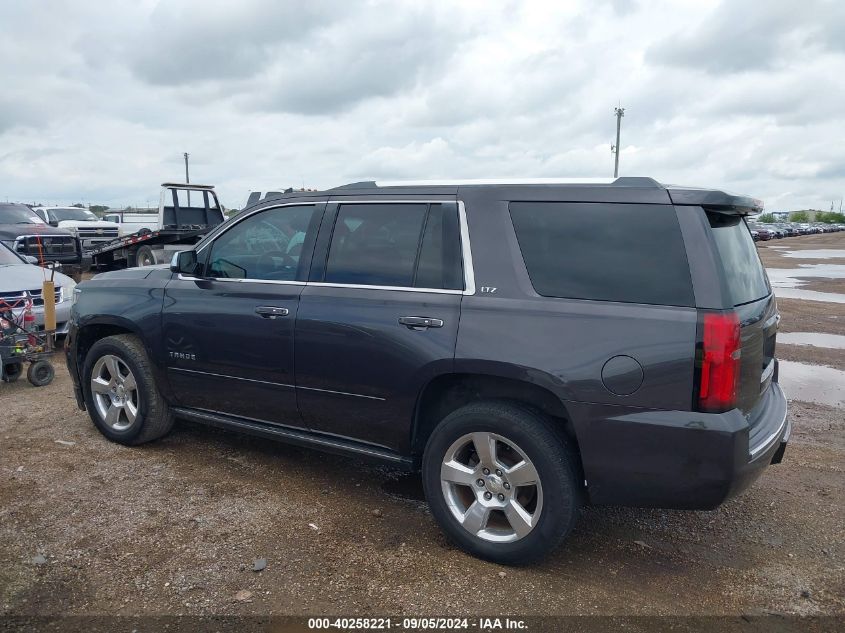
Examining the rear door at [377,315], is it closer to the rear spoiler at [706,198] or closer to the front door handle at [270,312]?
the front door handle at [270,312]

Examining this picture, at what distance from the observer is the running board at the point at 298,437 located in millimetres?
3995

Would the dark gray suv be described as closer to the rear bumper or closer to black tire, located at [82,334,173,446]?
the rear bumper

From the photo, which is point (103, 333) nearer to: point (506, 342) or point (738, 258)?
point (506, 342)

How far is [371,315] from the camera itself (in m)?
3.90

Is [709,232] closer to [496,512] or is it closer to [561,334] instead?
[561,334]

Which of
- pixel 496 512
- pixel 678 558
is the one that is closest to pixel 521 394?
pixel 496 512

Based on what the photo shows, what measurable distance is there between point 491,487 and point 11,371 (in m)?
5.64

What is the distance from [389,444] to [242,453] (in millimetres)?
1655

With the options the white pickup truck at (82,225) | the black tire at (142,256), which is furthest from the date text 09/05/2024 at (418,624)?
the white pickup truck at (82,225)

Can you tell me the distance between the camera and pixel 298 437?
433 cm

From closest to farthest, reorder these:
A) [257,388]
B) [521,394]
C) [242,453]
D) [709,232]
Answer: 1. [709,232]
2. [521,394]
3. [257,388]
4. [242,453]

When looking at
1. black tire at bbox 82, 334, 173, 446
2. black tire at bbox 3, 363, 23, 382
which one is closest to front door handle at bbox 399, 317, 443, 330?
black tire at bbox 82, 334, 173, 446

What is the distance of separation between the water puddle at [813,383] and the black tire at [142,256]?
14311 mm

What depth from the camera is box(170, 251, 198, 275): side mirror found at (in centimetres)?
476
